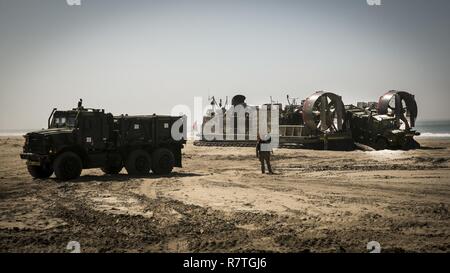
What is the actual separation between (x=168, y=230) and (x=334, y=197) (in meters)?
5.09

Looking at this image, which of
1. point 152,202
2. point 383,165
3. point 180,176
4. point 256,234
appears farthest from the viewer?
point 383,165

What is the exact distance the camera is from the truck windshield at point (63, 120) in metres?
15.7

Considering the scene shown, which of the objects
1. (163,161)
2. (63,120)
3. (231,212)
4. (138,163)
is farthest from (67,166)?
(231,212)

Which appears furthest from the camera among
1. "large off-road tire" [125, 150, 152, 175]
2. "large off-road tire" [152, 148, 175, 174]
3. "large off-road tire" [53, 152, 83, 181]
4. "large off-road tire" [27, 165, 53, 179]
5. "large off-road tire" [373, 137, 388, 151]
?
"large off-road tire" [373, 137, 388, 151]

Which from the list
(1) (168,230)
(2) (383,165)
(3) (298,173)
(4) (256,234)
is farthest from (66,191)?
(2) (383,165)

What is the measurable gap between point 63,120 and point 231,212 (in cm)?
893

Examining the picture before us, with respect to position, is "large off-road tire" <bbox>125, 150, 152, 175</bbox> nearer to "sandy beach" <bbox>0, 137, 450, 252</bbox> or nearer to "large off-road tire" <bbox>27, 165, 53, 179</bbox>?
"sandy beach" <bbox>0, 137, 450, 252</bbox>

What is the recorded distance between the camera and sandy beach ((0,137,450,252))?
740 cm

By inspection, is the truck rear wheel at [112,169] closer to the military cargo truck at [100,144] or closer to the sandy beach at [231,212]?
the military cargo truck at [100,144]

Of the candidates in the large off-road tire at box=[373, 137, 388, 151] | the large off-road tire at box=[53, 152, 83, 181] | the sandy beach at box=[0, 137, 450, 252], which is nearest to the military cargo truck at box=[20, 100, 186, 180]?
the large off-road tire at box=[53, 152, 83, 181]

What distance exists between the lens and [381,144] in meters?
30.3

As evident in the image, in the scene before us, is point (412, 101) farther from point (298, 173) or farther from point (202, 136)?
point (298, 173)

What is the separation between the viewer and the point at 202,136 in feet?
127

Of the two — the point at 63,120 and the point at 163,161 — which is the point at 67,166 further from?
the point at 163,161
